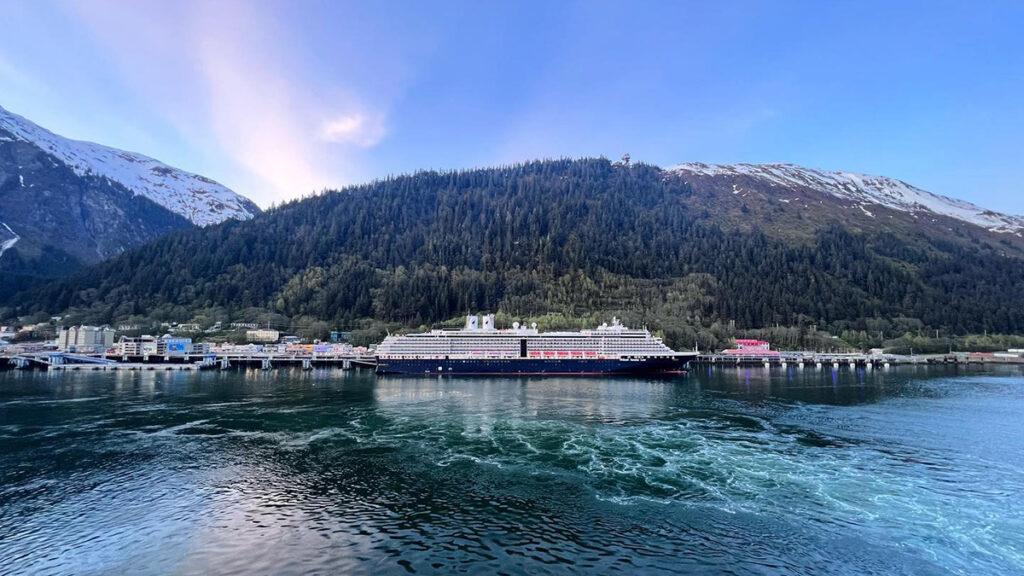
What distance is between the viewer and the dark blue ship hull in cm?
9475

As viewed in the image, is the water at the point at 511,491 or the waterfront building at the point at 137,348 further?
the waterfront building at the point at 137,348

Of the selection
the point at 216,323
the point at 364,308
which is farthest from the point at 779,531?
the point at 216,323

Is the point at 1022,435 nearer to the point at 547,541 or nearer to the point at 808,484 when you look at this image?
the point at 808,484

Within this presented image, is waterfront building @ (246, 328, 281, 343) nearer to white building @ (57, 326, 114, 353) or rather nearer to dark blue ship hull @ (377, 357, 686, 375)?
white building @ (57, 326, 114, 353)

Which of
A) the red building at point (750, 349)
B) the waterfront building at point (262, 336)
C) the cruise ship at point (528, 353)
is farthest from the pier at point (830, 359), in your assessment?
the waterfront building at point (262, 336)

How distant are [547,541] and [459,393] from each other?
47.5m

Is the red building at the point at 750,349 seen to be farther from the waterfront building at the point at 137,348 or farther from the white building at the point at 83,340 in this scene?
the white building at the point at 83,340

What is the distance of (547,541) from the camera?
61.6ft

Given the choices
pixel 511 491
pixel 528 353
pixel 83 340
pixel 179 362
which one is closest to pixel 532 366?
pixel 528 353

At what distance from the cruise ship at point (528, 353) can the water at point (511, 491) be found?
1853 inches

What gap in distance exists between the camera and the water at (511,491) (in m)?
17.6

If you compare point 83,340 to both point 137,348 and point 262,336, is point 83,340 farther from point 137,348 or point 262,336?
point 262,336

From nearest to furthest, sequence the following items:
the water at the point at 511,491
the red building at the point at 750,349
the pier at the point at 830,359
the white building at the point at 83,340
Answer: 1. the water at the point at 511,491
2. the white building at the point at 83,340
3. the pier at the point at 830,359
4. the red building at the point at 750,349

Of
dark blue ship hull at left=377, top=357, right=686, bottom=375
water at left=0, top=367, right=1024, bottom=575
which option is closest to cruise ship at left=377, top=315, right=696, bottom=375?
dark blue ship hull at left=377, top=357, right=686, bottom=375
